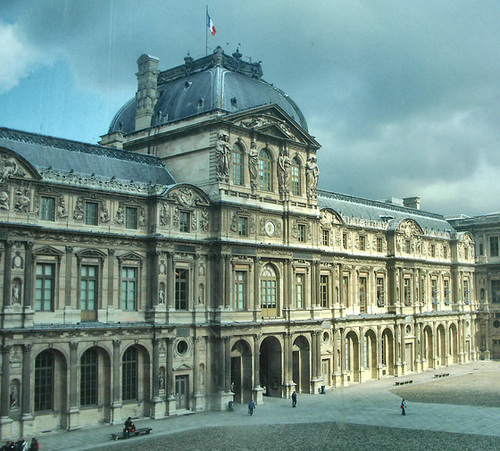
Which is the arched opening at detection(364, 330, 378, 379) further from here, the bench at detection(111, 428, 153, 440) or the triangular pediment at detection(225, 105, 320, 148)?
the bench at detection(111, 428, 153, 440)

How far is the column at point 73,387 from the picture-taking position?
4290cm

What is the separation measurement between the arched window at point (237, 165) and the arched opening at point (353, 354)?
22742mm

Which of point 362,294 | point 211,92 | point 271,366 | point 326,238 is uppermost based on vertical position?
point 211,92

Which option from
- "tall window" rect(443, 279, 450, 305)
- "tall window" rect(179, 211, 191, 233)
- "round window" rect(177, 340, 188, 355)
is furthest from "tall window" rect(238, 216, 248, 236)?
"tall window" rect(443, 279, 450, 305)

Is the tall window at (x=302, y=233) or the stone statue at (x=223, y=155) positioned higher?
the stone statue at (x=223, y=155)

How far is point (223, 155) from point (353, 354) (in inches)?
1076

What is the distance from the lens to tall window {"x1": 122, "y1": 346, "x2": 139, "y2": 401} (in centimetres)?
4688

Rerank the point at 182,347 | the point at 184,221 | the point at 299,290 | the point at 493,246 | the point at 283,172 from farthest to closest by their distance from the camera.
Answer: the point at 493,246 < the point at 299,290 < the point at 283,172 < the point at 184,221 < the point at 182,347

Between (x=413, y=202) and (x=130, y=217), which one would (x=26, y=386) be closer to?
(x=130, y=217)

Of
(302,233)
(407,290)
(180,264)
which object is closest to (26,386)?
(180,264)

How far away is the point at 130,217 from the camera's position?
48.0m

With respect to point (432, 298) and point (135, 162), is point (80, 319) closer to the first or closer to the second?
point (135, 162)

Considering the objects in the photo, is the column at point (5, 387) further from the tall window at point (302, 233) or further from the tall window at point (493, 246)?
the tall window at point (493, 246)

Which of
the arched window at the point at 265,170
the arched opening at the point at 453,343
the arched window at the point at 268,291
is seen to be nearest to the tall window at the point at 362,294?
the arched window at the point at 268,291
